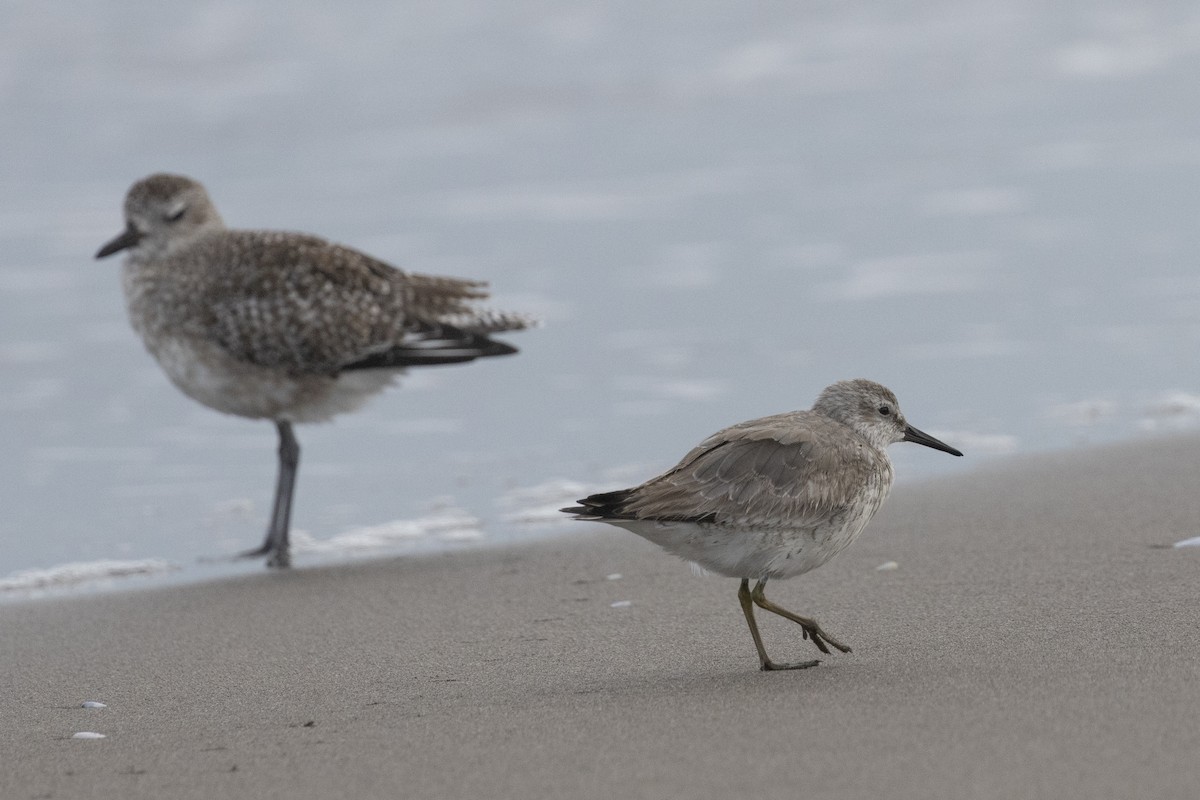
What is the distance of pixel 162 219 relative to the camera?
330 inches

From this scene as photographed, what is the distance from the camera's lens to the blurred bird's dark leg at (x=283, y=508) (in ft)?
24.1

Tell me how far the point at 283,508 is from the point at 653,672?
10.3 ft

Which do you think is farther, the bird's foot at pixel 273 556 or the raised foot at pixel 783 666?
the bird's foot at pixel 273 556

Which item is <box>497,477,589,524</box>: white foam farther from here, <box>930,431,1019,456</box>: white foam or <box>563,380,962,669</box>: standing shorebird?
<box>563,380,962,669</box>: standing shorebird

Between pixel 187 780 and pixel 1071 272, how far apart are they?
913 centimetres

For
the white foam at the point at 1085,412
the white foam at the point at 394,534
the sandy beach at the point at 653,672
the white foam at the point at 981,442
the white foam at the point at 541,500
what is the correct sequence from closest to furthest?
the sandy beach at the point at 653,672, the white foam at the point at 394,534, the white foam at the point at 541,500, the white foam at the point at 981,442, the white foam at the point at 1085,412

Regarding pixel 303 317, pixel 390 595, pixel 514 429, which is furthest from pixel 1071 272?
pixel 390 595

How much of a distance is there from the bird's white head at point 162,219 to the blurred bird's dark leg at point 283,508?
1081 mm

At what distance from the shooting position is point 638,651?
17.2 ft

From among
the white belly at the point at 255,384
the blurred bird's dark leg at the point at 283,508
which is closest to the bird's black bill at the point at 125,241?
the white belly at the point at 255,384

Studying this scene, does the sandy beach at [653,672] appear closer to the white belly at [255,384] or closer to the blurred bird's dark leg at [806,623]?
the blurred bird's dark leg at [806,623]

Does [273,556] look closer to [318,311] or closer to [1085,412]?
[318,311]

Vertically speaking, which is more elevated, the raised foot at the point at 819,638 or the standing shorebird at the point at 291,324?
the standing shorebird at the point at 291,324

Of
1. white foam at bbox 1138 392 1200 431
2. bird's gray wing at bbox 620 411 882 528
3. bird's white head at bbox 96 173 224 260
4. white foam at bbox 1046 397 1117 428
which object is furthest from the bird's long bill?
bird's white head at bbox 96 173 224 260
